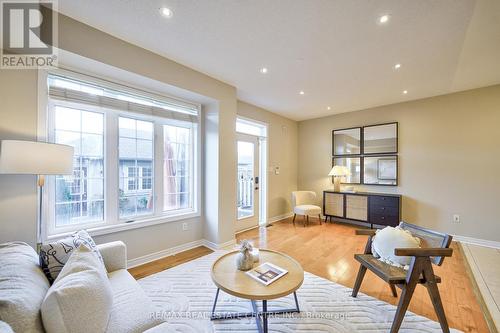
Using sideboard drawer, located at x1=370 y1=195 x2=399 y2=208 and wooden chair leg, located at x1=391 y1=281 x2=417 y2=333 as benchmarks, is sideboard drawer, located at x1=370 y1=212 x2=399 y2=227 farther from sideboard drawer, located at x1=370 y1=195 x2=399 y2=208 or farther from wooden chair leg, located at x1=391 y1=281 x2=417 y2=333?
wooden chair leg, located at x1=391 y1=281 x2=417 y2=333

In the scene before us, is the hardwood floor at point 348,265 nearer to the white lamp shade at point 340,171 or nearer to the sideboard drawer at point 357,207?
the sideboard drawer at point 357,207

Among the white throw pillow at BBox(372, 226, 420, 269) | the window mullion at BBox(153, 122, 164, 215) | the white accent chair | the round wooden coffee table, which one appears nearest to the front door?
the white accent chair

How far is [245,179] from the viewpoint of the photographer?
174 inches

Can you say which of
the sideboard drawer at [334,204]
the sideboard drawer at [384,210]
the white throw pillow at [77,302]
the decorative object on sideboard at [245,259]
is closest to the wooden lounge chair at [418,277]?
the decorative object on sideboard at [245,259]

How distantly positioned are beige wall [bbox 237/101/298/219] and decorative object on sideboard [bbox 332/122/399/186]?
1081mm

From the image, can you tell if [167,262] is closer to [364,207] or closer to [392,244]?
[392,244]

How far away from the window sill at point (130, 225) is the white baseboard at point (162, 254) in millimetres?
416

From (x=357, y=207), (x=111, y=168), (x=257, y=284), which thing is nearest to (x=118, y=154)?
(x=111, y=168)

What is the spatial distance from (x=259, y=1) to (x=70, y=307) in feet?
7.62

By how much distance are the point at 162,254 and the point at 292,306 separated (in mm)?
1955

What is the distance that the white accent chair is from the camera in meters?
4.54

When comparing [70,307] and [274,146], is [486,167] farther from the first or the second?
[70,307]

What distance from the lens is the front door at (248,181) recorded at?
4289mm

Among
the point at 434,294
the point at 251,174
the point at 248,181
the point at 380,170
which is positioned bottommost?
the point at 434,294
